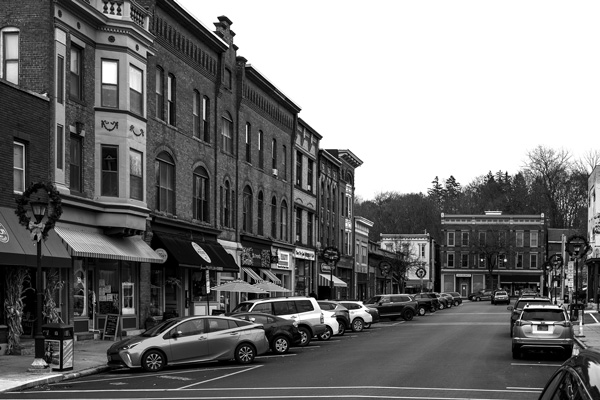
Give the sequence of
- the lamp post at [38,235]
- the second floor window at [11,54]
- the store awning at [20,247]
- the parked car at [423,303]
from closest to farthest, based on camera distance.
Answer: the lamp post at [38,235] → the store awning at [20,247] → the second floor window at [11,54] → the parked car at [423,303]

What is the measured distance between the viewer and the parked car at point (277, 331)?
25734mm

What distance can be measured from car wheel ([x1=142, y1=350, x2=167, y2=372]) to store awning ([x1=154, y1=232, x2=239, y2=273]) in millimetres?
12724

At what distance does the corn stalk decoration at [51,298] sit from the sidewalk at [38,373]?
91 cm

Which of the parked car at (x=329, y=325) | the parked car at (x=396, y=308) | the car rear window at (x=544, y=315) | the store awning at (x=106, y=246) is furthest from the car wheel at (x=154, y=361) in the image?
the parked car at (x=396, y=308)

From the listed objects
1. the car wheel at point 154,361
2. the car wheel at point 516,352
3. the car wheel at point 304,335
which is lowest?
the car wheel at point 304,335

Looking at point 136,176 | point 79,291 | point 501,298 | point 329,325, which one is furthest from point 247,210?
point 501,298

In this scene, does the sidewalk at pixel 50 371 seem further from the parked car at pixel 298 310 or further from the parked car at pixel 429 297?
the parked car at pixel 429 297

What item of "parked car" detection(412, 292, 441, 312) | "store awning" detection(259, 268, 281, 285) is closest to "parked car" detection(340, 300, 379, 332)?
"store awning" detection(259, 268, 281, 285)

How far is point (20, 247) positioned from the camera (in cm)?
2391

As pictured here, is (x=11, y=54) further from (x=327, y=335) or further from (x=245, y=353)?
(x=327, y=335)

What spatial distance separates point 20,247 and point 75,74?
732 centimetres

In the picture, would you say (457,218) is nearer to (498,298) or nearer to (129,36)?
(498,298)

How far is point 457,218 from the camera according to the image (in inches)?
4870

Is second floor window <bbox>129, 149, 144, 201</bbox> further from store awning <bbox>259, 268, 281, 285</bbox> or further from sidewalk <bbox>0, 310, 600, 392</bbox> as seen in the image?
store awning <bbox>259, 268, 281, 285</bbox>
